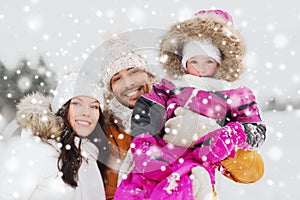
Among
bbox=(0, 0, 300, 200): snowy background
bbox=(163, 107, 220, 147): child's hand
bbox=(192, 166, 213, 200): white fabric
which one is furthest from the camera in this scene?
bbox=(0, 0, 300, 200): snowy background

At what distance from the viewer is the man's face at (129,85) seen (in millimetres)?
1652

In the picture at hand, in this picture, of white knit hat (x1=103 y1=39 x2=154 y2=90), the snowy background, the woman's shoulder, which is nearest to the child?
white knit hat (x1=103 y1=39 x2=154 y2=90)

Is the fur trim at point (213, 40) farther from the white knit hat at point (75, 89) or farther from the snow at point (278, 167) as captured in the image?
the snow at point (278, 167)

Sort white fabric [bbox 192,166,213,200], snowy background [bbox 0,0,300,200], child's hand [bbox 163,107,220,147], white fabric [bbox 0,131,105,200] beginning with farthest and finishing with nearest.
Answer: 1. snowy background [bbox 0,0,300,200]
2. white fabric [bbox 0,131,105,200]
3. child's hand [bbox 163,107,220,147]
4. white fabric [bbox 192,166,213,200]

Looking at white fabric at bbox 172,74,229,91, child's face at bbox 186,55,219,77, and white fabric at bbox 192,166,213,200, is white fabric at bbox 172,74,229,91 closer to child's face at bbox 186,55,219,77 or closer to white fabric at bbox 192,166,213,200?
child's face at bbox 186,55,219,77

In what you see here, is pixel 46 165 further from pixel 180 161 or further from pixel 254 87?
pixel 254 87

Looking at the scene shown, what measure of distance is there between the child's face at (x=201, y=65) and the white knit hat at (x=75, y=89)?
0.41 metres

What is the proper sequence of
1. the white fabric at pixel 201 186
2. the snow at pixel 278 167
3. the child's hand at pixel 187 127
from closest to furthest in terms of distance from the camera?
the white fabric at pixel 201 186, the child's hand at pixel 187 127, the snow at pixel 278 167

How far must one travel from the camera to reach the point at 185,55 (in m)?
1.42

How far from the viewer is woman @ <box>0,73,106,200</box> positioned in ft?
5.20

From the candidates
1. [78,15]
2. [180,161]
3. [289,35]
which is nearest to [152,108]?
[180,161]

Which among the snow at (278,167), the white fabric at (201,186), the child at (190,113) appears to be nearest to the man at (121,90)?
the child at (190,113)

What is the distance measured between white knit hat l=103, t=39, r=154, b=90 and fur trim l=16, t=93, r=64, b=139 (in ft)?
0.80

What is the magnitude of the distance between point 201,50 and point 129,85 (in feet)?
1.26
